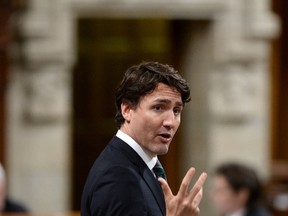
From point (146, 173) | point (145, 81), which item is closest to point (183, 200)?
point (146, 173)

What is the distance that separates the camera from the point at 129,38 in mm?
12945

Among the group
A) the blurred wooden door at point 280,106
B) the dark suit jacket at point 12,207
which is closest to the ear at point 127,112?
the dark suit jacket at point 12,207

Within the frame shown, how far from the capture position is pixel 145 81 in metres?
5.01

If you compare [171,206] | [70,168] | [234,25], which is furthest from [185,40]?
[171,206]

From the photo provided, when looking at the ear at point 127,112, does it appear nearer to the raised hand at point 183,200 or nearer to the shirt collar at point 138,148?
the shirt collar at point 138,148

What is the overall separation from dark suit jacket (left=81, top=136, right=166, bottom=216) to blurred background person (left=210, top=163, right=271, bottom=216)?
12.7ft

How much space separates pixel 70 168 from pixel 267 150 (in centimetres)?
175

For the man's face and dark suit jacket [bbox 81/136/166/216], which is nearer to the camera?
dark suit jacket [bbox 81/136/166/216]

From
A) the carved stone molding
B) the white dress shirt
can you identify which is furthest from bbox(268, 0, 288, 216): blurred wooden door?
the white dress shirt

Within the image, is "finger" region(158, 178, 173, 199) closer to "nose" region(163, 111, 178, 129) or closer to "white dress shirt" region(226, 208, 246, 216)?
"nose" region(163, 111, 178, 129)

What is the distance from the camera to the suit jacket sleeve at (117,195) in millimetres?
4844

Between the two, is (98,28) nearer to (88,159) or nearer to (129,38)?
(129,38)

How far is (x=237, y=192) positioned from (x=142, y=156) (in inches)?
156

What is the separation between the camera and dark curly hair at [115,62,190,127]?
5.01 meters
